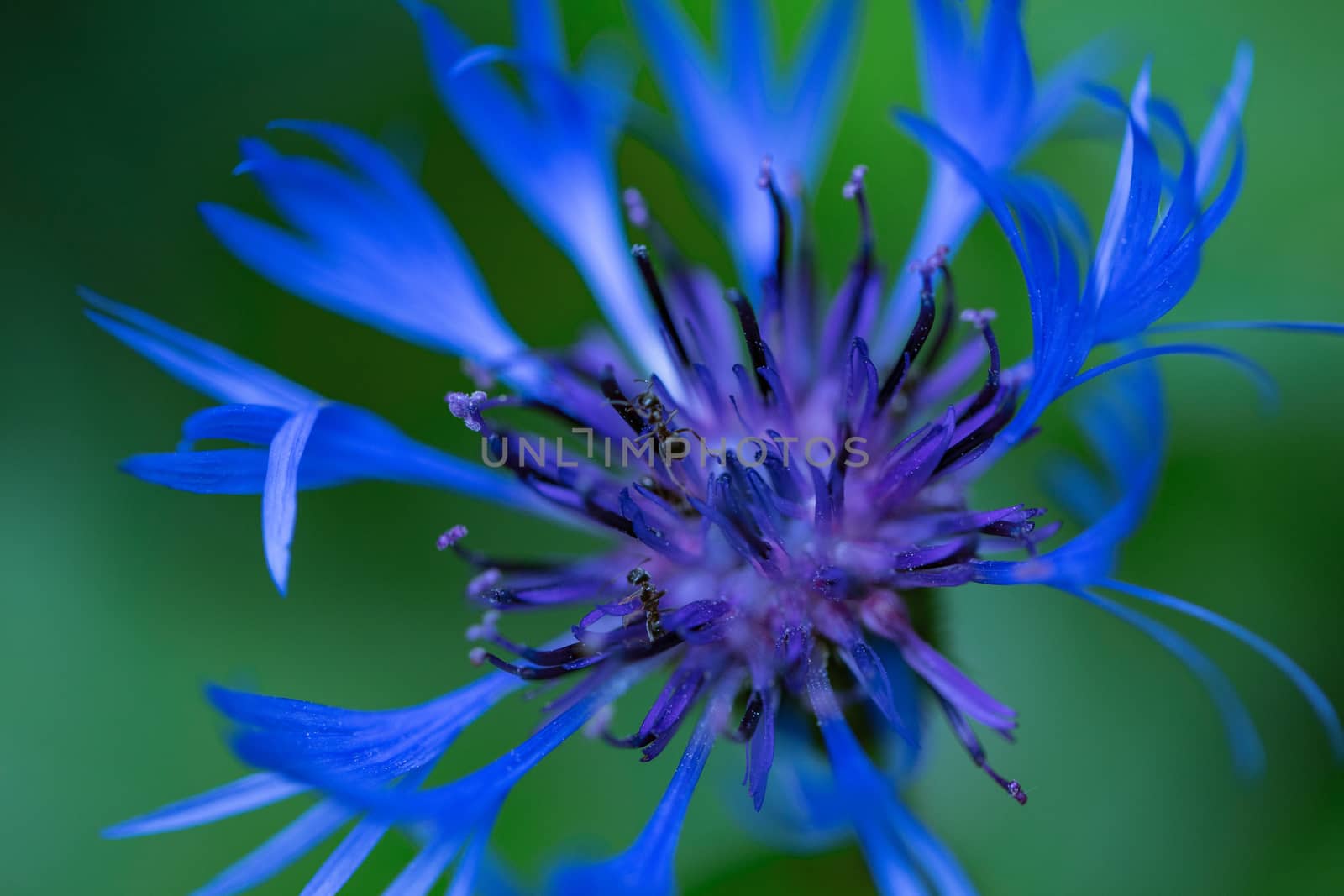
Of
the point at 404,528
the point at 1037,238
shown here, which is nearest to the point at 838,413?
the point at 1037,238

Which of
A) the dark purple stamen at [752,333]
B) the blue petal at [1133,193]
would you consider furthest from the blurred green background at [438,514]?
the blue petal at [1133,193]

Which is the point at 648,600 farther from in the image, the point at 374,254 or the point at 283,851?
the point at 374,254

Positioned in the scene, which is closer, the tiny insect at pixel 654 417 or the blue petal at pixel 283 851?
the blue petal at pixel 283 851

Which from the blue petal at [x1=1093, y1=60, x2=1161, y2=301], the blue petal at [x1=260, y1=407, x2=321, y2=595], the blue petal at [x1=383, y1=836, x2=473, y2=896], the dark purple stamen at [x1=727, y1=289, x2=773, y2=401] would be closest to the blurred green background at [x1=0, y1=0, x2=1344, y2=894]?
the dark purple stamen at [x1=727, y1=289, x2=773, y2=401]

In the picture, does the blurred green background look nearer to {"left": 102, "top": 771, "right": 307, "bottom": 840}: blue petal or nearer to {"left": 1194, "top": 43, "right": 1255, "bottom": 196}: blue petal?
{"left": 1194, "top": 43, "right": 1255, "bottom": 196}: blue petal

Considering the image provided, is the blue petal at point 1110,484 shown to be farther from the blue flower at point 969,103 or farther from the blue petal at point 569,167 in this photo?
the blue petal at point 569,167

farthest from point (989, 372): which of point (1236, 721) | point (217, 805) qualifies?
point (217, 805)
